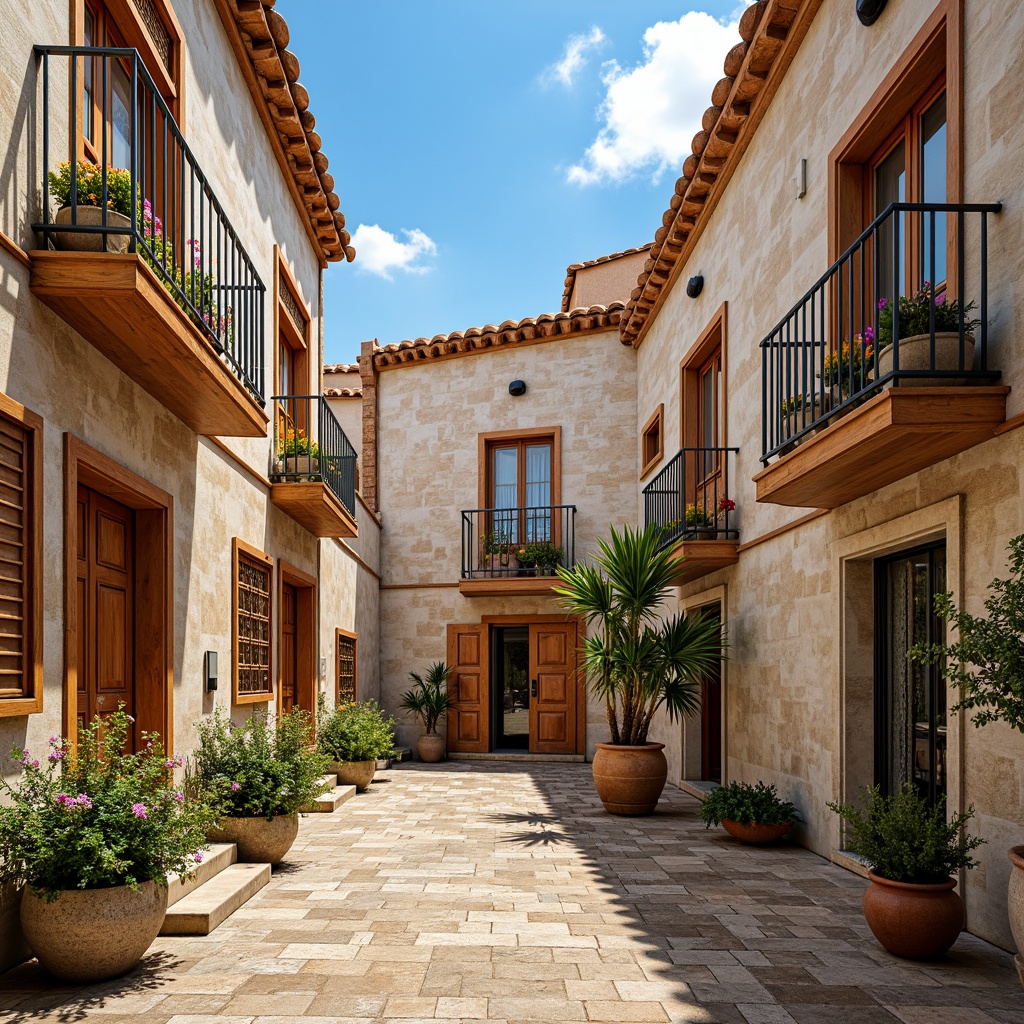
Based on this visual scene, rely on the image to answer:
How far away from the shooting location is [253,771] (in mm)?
6320

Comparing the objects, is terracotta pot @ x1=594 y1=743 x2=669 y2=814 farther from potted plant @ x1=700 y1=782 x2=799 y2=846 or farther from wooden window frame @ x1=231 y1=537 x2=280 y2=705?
wooden window frame @ x1=231 y1=537 x2=280 y2=705

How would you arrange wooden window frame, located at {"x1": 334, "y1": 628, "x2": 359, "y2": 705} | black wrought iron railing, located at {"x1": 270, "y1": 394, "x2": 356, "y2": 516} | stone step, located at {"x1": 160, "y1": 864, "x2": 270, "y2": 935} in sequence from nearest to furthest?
stone step, located at {"x1": 160, "y1": 864, "x2": 270, "y2": 935}, black wrought iron railing, located at {"x1": 270, "y1": 394, "x2": 356, "y2": 516}, wooden window frame, located at {"x1": 334, "y1": 628, "x2": 359, "y2": 705}

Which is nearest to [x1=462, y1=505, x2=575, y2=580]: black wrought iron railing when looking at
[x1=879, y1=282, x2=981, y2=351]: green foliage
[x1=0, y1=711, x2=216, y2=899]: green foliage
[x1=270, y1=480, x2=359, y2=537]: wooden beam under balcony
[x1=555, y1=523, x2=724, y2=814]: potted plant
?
[x1=270, y1=480, x2=359, y2=537]: wooden beam under balcony

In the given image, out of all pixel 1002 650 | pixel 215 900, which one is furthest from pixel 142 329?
pixel 1002 650

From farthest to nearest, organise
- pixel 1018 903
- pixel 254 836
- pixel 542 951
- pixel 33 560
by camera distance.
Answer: pixel 254 836, pixel 542 951, pixel 33 560, pixel 1018 903

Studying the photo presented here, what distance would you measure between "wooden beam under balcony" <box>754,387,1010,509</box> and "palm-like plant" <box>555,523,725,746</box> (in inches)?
119

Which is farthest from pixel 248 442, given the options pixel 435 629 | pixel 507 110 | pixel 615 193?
pixel 615 193

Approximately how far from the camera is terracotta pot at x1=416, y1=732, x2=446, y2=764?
1460 cm

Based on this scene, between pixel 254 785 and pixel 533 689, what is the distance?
29.4 ft

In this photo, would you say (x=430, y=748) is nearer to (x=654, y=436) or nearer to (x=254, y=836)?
(x=654, y=436)

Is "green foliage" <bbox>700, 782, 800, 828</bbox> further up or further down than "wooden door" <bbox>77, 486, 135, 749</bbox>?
further down

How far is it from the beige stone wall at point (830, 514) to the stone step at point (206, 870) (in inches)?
163

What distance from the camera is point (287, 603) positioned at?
10.2 m

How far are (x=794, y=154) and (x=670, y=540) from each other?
4.10m
